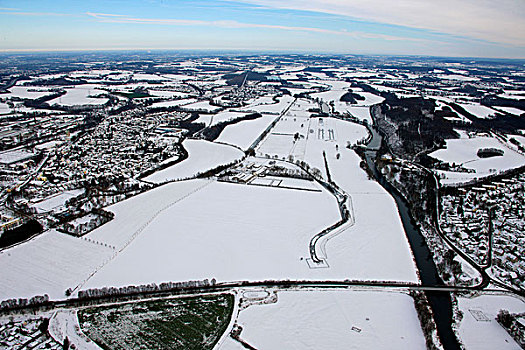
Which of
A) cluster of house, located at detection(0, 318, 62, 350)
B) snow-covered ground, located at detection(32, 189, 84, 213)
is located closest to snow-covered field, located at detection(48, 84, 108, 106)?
snow-covered ground, located at detection(32, 189, 84, 213)

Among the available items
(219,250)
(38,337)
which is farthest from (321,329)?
(38,337)

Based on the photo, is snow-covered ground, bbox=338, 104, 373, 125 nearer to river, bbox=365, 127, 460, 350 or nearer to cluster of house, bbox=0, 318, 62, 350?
river, bbox=365, 127, 460, 350

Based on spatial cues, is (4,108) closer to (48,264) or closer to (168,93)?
(168,93)

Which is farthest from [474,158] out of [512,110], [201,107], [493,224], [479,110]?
[201,107]

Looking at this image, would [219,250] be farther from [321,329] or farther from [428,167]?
[428,167]

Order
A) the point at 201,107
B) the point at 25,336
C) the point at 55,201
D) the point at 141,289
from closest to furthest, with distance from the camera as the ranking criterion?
the point at 25,336, the point at 141,289, the point at 55,201, the point at 201,107

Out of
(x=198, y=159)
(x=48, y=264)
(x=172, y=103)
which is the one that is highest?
(x=172, y=103)
